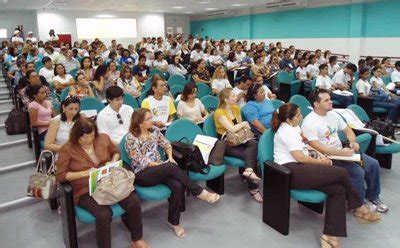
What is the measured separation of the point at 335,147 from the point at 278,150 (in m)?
0.62

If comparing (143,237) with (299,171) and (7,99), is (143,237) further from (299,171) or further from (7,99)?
(7,99)

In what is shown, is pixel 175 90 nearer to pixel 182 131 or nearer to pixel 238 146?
pixel 182 131

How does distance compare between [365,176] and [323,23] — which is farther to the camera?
[323,23]

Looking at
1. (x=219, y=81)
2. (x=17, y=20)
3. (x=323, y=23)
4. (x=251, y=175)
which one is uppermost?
(x=17, y=20)

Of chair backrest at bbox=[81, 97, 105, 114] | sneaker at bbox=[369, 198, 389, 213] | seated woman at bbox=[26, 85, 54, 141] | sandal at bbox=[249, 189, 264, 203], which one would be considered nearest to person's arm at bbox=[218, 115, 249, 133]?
sandal at bbox=[249, 189, 264, 203]

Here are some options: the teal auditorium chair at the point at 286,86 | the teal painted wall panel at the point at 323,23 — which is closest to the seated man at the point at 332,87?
the teal auditorium chair at the point at 286,86

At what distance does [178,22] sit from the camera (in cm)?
2052

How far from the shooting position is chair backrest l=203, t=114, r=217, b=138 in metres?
3.43

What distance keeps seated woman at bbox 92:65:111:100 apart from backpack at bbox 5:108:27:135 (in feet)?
3.31

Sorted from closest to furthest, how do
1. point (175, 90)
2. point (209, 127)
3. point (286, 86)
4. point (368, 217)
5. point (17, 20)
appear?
1. point (368, 217)
2. point (209, 127)
3. point (175, 90)
4. point (286, 86)
5. point (17, 20)

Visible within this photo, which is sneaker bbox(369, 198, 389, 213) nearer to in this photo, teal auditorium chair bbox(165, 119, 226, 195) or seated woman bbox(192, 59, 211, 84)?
teal auditorium chair bbox(165, 119, 226, 195)

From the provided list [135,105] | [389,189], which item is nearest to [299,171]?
[389,189]

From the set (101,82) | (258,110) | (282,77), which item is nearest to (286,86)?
(282,77)

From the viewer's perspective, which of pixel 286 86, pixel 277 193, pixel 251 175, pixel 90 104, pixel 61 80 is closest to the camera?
pixel 277 193
